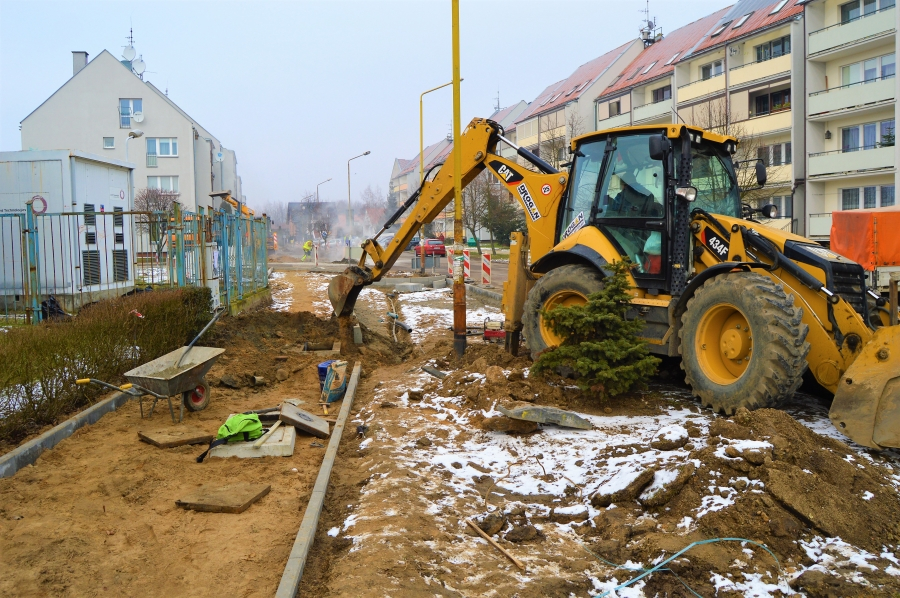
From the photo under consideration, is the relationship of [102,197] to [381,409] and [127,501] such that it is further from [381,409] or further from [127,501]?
[127,501]

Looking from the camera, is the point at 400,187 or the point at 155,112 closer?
the point at 155,112

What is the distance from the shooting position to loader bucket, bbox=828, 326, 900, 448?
5.95m

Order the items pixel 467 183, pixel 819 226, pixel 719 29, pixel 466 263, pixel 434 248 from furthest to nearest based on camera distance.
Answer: pixel 434 248, pixel 719 29, pixel 819 226, pixel 466 263, pixel 467 183

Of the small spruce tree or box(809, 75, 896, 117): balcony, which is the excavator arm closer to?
the small spruce tree

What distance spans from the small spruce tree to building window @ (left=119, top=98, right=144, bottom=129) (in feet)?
170

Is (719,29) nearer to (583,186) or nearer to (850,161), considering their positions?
(850,161)

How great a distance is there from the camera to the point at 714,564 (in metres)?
4.57

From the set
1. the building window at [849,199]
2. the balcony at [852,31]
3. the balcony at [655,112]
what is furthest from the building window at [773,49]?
the building window at [849,199]

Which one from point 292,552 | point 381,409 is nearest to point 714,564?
point 292,552

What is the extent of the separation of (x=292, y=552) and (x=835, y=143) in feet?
124

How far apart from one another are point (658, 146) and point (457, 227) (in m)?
4.96

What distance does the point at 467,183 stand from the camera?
12.5m

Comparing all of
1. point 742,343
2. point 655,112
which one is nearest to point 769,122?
point 655,112

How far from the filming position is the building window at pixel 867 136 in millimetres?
32625
